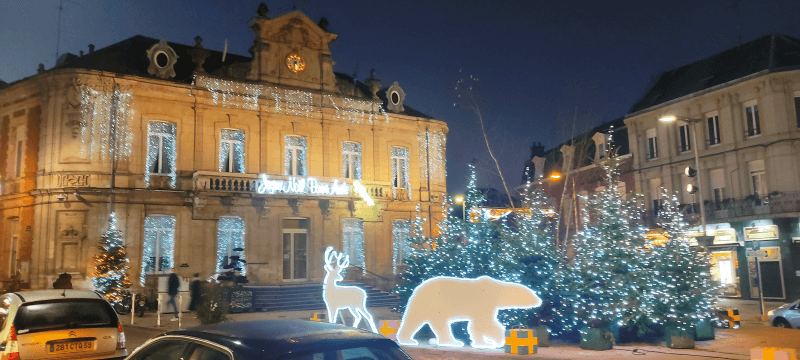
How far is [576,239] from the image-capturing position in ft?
46.8

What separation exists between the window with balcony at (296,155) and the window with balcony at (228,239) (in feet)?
11.5

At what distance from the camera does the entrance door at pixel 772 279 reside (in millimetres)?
27219

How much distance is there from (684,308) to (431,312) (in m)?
5.57

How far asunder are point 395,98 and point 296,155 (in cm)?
667

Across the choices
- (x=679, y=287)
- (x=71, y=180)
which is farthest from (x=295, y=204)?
(x=679, y=287)

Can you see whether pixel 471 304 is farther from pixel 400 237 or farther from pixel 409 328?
pixel 400 237

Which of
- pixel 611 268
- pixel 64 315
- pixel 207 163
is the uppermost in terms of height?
pixel 207 163

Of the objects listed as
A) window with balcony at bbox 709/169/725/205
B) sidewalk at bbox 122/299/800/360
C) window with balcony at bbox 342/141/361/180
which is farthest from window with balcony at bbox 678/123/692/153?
window with balcony at bbox 342/141/361/180

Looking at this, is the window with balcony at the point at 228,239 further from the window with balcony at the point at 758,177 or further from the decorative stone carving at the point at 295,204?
the window with balcony at the point at 758,177

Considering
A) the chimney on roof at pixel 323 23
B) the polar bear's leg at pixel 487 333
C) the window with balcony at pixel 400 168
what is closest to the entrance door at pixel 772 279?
the window with balcony at pixel 400 168

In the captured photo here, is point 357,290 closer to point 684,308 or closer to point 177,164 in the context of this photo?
point 684,308

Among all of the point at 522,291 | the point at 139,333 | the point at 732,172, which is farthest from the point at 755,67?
the point at 139,333

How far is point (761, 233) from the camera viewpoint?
27.9m

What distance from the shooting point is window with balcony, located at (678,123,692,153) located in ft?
Result: 107
